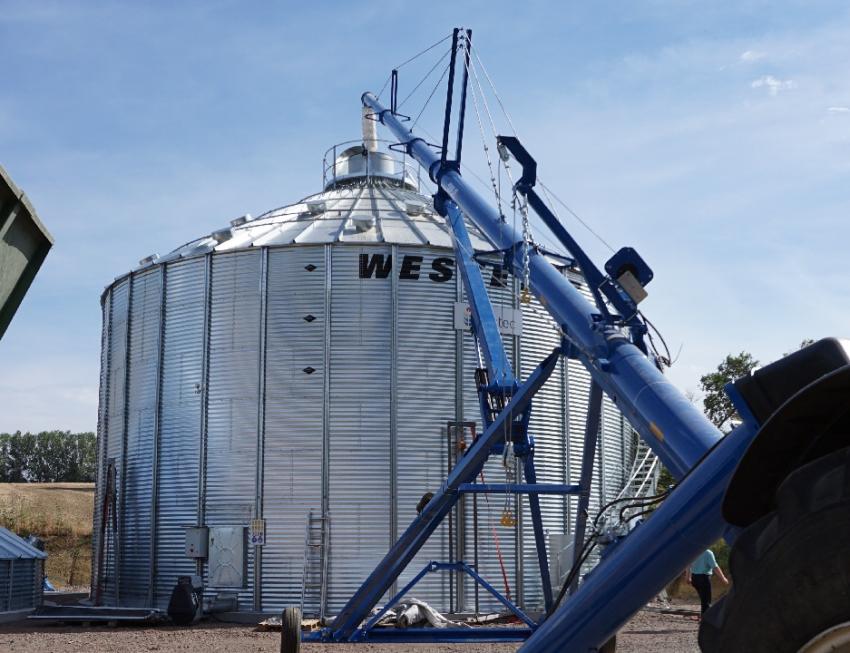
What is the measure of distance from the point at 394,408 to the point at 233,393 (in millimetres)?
3496

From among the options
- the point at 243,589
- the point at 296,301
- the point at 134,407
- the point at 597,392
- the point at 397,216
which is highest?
the point at 397,216

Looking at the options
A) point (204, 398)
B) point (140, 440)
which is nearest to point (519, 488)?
point (204, 398)

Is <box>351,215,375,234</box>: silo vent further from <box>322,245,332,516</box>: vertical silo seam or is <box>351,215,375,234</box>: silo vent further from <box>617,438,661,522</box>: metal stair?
<box>617,438,661,522</box>: metal stair

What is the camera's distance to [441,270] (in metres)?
21.0

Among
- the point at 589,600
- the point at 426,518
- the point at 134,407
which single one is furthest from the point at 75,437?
the point at 589,600

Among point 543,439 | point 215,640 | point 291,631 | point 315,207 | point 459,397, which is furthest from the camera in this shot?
point 315,207

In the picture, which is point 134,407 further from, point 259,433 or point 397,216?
point 397,216

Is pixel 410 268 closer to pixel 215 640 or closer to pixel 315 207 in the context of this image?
pixel 315 207

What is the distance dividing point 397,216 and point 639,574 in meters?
18.9

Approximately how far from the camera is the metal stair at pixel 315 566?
749 inches

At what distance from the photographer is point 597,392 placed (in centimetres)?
892

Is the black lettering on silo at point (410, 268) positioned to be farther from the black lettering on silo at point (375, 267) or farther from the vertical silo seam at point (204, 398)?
the vertical silo seam at point (204, 398)

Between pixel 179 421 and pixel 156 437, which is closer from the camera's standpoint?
pixel 179 421

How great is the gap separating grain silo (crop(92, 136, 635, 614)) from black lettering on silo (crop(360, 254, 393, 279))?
4 centimetres
